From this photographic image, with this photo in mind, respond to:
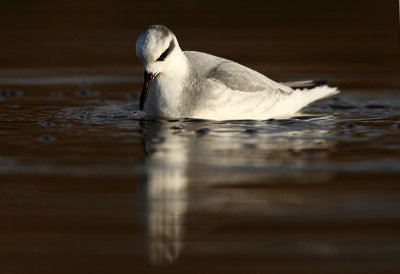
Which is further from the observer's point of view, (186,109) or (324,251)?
(186,109)

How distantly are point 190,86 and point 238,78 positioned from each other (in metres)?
0.70

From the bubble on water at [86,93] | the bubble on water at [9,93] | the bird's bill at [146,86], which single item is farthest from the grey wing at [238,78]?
the bubble on water at [9,93]

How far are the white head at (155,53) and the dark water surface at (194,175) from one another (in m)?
0.59

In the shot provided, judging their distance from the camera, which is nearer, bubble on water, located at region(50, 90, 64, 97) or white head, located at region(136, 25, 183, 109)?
white head, located at region(136, 25, 183, 109)

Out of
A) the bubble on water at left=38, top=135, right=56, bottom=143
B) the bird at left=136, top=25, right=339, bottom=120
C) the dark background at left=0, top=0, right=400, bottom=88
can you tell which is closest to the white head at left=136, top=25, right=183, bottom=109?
the bird at left=136, top=25, right=339, bottom=120

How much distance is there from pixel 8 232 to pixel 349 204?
2.64 meters

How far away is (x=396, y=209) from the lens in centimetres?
682

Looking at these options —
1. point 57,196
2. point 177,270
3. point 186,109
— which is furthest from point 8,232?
point 186,109

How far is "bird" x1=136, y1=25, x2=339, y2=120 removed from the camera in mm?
10156

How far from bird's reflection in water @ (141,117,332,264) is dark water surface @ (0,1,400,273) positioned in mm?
20

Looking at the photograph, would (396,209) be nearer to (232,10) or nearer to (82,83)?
(82,83)

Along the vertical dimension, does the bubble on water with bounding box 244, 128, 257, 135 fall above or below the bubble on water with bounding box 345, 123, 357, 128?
below

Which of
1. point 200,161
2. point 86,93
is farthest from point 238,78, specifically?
point 86,93

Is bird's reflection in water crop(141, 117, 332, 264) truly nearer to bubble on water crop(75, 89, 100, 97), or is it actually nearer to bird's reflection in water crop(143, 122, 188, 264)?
bird's reflection in water crop(143, 122, 188, 264)
